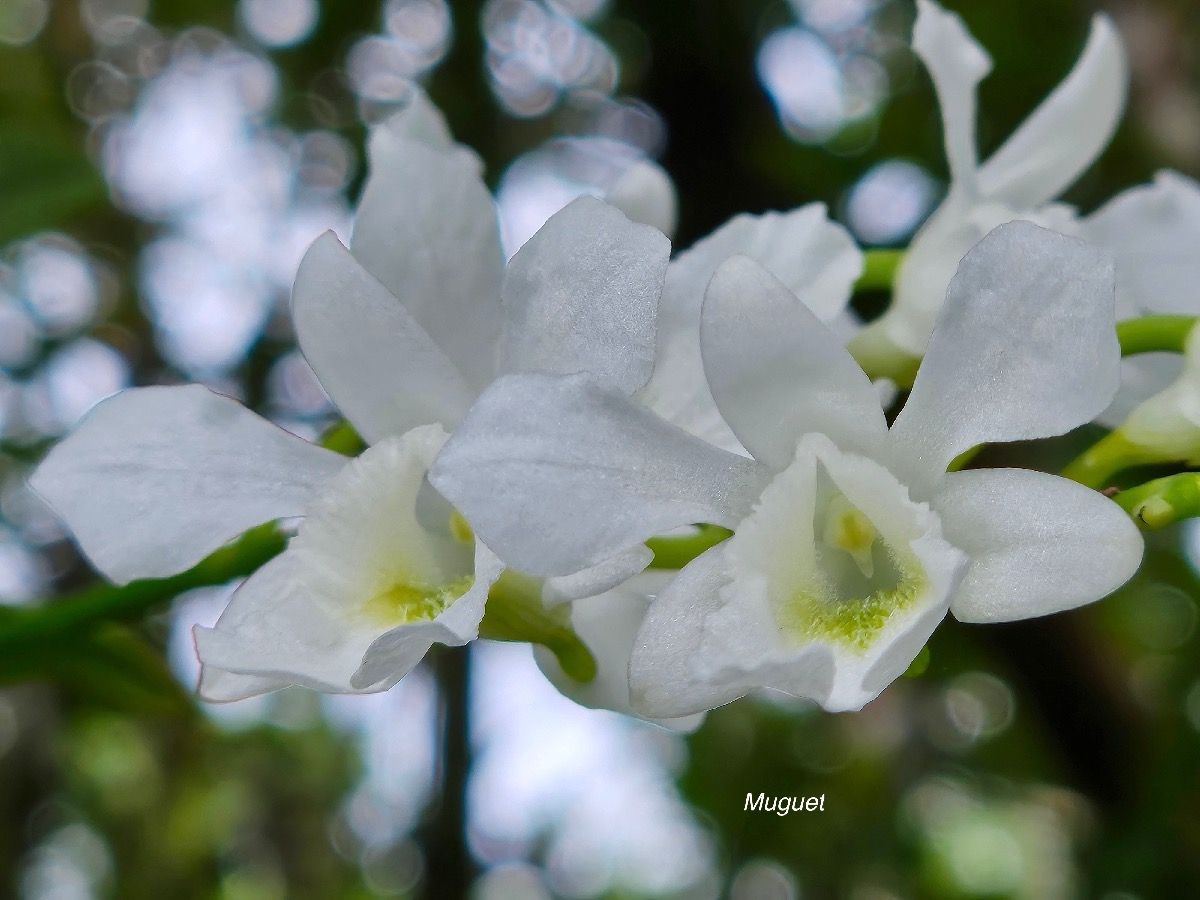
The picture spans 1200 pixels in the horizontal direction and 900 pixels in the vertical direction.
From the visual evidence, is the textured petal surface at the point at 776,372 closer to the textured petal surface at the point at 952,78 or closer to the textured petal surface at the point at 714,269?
the textured petal surface at the point at 714,269

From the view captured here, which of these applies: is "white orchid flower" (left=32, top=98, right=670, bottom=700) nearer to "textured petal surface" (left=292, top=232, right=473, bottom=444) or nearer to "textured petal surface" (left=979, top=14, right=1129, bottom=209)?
"textured petal surface" (left=292, top=232, right=473, bottom=444)

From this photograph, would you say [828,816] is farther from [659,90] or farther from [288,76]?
[288,76]

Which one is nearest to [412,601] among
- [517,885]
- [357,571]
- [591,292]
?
[357,571]

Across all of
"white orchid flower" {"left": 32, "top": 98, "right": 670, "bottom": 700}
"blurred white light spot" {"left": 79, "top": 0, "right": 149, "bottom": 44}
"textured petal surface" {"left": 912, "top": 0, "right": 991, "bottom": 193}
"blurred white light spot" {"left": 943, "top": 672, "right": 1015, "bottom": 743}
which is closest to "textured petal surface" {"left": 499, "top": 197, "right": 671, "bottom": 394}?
"white orchid flower" {"left": 32, "top": 98, "right": 670, "bottom": 700}

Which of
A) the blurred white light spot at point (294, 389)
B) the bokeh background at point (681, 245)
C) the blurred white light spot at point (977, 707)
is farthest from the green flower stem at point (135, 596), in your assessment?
the blurred white light spot at point (977, 707)

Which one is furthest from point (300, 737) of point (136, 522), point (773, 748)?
point (136, 522)
